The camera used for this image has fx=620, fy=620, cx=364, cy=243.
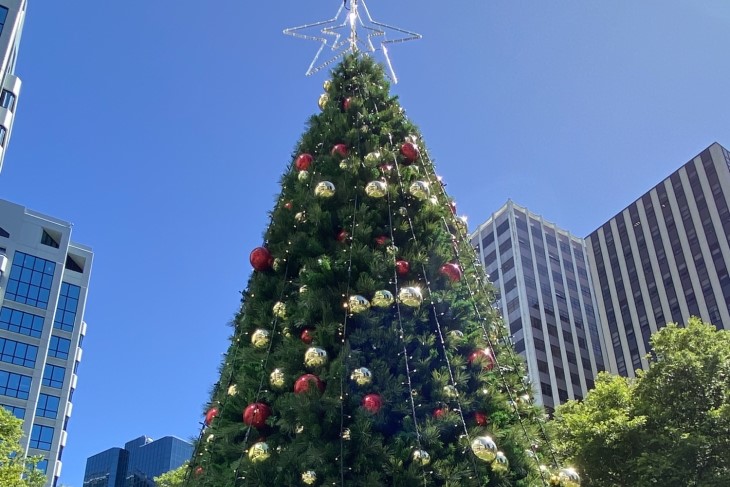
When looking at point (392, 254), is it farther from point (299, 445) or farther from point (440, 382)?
point (299, 445)

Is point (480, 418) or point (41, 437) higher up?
point (41, 437)

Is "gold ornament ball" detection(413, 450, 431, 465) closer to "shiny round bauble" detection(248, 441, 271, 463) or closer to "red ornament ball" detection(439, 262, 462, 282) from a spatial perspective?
"shiny round bauble" detection(248, 441, 271, 463)

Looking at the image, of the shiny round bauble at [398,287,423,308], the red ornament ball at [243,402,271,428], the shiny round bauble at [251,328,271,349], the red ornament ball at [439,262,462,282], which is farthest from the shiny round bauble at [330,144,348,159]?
the red ornament ball at [243,402,271,428]

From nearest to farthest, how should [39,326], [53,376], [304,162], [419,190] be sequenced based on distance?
1. [419,190]
2. [304,162]
3. [39,326]
4. [53,376]

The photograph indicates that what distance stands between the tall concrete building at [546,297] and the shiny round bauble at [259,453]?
47.0m

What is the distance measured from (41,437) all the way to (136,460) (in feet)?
183

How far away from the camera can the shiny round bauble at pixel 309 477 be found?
4.17 meters

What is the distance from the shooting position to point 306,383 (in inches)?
179

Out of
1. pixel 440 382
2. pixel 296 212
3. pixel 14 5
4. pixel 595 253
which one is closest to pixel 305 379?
pixel 440 382

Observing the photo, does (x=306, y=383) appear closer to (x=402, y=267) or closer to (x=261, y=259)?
(x=402, y=267)

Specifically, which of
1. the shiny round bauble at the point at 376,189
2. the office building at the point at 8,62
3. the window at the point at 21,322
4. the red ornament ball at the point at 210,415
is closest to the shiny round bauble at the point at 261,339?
the red ornament ball at the point at 210,415

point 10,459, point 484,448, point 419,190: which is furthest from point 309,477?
point 10,459

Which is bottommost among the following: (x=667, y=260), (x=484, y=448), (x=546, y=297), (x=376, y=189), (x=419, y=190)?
(x=484, y=448)

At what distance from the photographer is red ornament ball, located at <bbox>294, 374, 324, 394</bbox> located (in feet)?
14.9
